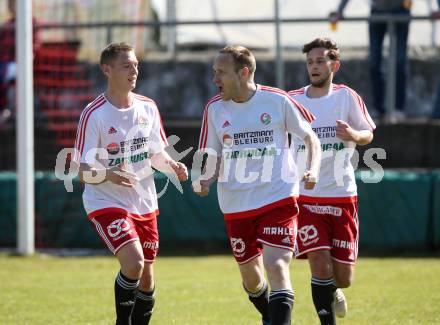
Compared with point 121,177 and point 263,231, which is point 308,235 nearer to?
point 263,231

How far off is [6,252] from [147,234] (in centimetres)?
764

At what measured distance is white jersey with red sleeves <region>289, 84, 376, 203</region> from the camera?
27.0 feet

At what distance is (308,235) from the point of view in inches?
322

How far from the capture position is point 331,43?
8289mm

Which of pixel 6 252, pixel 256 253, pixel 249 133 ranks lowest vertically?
pixel 6 252

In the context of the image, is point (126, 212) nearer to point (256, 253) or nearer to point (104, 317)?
point (256, 253)

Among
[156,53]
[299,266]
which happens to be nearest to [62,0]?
[156,53]

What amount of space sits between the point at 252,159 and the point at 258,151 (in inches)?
2.9

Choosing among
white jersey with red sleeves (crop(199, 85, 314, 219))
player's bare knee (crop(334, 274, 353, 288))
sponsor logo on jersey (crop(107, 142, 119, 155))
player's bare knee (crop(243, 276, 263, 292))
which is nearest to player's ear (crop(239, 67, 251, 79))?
white jersey with red sleeves (crop(199, 85, 314, 219))

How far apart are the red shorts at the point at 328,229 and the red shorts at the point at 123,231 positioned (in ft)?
3.89

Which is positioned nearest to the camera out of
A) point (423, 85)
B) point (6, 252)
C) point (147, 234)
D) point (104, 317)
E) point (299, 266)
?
point (147, 234)

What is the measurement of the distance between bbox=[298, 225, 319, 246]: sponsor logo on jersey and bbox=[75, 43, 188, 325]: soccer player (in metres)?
1.08

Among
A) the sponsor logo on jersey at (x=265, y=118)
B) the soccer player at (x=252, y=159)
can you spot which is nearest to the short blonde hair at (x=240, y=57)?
the soccer player at (x=252, y=159)

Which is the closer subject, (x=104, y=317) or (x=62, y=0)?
(x=104, y=317)
